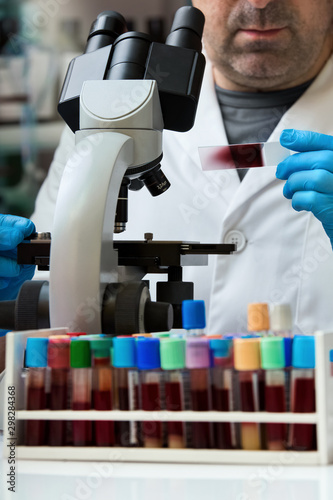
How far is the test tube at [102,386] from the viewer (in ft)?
2.19

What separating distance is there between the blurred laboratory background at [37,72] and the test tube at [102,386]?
1542 mm

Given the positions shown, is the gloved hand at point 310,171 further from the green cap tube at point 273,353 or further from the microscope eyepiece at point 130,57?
the green cap tube at point 273,353

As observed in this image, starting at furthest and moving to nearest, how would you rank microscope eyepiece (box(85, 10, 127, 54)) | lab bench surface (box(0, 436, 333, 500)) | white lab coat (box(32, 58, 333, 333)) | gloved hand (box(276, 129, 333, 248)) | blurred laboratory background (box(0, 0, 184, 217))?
blurred laboratory background (box(0, 0, 184, 217)) < white lab coat (box(32, 58, 333, 333)) < gloved hand (box(276, 129, 333, 248)) < microscope eyepiece (box(85, 10, 127, 54)) < lab bench surface (box(0, 436, 333, 500))

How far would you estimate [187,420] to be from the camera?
65 centimetres

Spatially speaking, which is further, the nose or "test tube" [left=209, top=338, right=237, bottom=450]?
the nose

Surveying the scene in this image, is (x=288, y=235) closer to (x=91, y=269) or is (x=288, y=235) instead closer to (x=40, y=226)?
(x=40, y=226)

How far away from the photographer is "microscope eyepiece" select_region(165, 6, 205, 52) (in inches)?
41.3

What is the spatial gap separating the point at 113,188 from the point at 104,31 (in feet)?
1.25

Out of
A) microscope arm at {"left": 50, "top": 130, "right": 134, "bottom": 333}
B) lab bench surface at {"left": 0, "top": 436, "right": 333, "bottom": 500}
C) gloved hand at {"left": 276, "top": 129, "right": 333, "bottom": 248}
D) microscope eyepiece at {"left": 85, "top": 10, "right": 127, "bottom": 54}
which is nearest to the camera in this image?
lab bench surface at {"left": 0, "top": 436, "right": 333, "bottom": 500}

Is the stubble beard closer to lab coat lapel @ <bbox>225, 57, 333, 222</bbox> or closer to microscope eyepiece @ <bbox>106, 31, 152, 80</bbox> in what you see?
lab coat lapel @ <bbox>225, 57, 333, 222</bbox>

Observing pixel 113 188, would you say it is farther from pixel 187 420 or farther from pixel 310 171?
pixel 310 171

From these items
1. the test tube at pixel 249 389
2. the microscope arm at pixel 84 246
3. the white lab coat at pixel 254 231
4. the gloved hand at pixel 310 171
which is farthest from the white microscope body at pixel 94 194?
the white lab coat at pixel 254 231

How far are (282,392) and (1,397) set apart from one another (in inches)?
16.0

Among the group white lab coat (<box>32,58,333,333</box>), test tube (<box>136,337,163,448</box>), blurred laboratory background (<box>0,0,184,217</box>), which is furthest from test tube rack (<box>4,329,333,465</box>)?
blurred laboratory background (<box>0,0,184,217</box>)
